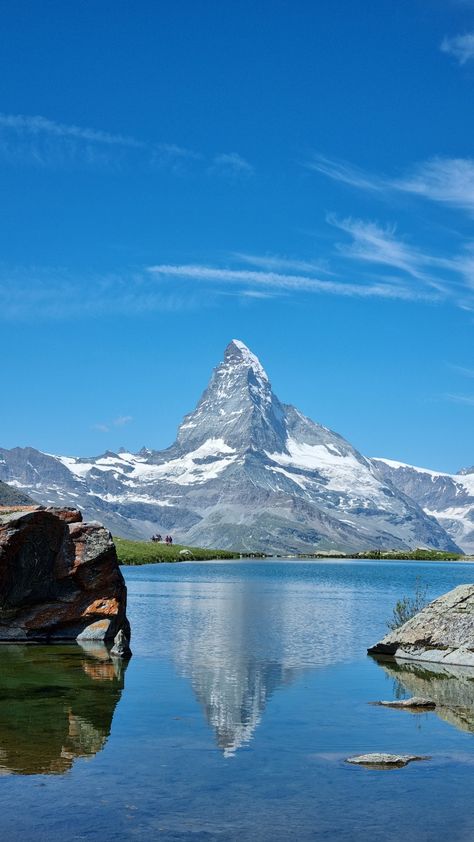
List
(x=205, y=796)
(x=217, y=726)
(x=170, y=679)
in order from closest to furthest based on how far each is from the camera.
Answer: (x=205, y=796) < (x=217, y=726) < (x=170, y=679)

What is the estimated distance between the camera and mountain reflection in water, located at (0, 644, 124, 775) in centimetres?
2245

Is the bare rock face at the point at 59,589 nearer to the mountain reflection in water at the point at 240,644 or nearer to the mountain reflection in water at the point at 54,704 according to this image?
the mountain reflection in water at the point at 54,704

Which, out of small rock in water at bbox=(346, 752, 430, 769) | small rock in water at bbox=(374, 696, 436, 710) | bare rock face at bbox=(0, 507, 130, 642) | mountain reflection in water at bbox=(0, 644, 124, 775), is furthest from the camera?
bare rock face at bbox=(0, 507, 130, 642)

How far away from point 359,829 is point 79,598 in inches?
1284

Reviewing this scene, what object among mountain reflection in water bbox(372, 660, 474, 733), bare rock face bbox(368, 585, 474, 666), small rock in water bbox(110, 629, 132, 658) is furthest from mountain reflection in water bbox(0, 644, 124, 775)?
bare rock face bbox(368, 585, 474, 666)

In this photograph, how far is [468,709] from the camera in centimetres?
3062

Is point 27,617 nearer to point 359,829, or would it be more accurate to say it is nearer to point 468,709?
point 468,709

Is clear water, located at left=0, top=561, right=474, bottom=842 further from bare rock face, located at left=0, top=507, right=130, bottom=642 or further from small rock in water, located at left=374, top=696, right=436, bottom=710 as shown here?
bare rock face, located at left=0, top=507, right=130, bottom=642

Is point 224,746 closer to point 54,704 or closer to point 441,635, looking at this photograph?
point 54,704

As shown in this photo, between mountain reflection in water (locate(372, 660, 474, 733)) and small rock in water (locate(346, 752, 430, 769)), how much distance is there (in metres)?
5.08

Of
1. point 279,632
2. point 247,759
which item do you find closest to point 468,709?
point 247,759

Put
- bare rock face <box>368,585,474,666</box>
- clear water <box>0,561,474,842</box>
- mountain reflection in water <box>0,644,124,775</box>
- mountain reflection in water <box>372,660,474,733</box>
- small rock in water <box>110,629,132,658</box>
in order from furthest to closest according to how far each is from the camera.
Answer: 1. bare rock face <box>368,585,474,666</box>
2. small rock in water <box>110,629,132,658</box>
3. mountain reflection in water <box>372,660,474,733</box>
4. mountain reflection in water <box>0,644,124,775</box>
5. clear water <box>0,561,474,842</box>

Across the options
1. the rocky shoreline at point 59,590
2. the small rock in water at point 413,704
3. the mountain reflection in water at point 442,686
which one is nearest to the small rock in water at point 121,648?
the rocky shoreline at point 59,590

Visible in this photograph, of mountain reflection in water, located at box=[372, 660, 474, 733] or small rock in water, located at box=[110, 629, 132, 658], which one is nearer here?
mountain reflection in water, located at box=[372, 660, 474, 733]
